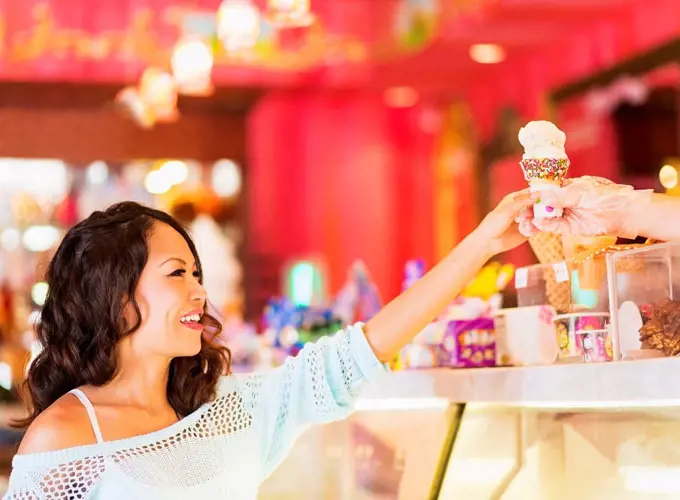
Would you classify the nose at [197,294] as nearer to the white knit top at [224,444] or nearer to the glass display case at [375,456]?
the white knit top at [224,444]

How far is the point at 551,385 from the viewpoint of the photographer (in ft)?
6.36

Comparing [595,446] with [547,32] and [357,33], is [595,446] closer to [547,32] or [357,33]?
[547,32]

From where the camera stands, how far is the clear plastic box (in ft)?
5.91

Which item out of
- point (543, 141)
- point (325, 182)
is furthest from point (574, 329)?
point (325, 182)

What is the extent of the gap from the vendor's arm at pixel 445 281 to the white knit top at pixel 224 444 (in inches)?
1.6

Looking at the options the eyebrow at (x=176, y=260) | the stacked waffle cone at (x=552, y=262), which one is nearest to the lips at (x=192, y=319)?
the eyebrow at (x=176, y=260)

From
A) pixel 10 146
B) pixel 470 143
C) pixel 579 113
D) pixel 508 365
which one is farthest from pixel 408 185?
pixel 508 365

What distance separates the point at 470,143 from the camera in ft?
26.9

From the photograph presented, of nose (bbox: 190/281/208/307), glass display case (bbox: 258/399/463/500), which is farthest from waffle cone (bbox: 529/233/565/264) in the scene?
nose (bbox: 190/281/208/307)

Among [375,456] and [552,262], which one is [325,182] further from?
[552,262]

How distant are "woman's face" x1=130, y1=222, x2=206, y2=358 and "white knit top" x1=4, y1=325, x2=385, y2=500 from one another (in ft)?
0.54

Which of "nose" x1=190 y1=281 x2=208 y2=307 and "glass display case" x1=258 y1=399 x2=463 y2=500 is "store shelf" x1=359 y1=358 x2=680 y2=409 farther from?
"nose" x1=190 y1=281 x2=208 y2=307

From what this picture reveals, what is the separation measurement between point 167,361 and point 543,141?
2.90 feet

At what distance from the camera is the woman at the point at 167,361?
2094 mm
